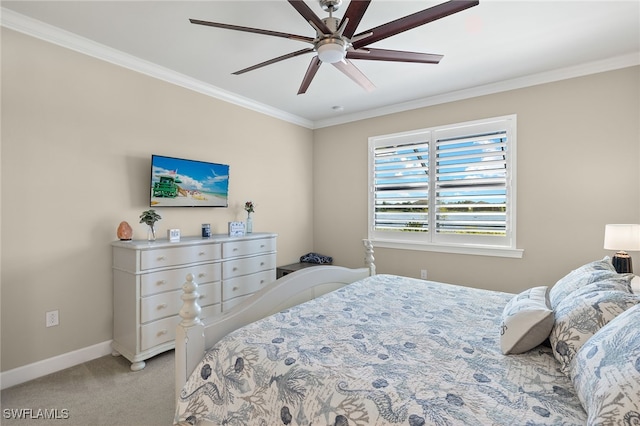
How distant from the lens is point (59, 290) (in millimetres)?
2518

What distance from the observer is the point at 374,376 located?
3.78ft

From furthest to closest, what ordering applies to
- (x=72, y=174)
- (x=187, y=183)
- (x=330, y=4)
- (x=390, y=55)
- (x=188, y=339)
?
(x=187, y=183)
(x=72, y=174)
(x=390, y=55)
(x=330, y=4)
(x=188, y=339)

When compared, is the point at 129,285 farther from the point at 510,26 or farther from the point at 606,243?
the point at 606,243

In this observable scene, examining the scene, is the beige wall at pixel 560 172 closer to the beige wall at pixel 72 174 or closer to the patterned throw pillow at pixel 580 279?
the patterned throw pillow at pixel 580 279

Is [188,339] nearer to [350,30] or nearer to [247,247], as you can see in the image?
[350,30]

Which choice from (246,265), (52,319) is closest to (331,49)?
(246,265)

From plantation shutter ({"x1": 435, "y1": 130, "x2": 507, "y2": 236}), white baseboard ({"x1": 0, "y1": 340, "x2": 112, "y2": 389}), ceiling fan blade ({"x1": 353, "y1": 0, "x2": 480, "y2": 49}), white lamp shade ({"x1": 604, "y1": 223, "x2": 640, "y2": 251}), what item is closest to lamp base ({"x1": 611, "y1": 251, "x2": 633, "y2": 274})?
white lamp shade ({"x1": 604, "y1": 223, "x2": 640, "y2": 251})

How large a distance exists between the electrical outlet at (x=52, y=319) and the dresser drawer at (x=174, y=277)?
696 millimetres

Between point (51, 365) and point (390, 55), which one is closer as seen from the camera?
point (390, 55)

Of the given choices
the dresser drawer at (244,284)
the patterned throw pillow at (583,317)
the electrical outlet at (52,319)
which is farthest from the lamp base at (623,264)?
the electrical outlet at (52,319)

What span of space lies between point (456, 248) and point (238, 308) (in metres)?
2.89

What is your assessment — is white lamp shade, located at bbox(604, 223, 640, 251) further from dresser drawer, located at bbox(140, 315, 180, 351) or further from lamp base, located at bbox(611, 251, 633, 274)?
dresser drawer, located at bbox(140, 315, 180, 351)

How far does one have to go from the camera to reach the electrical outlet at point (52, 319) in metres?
2.46

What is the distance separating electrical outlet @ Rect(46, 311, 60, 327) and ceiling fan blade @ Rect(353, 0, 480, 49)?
3093mm
